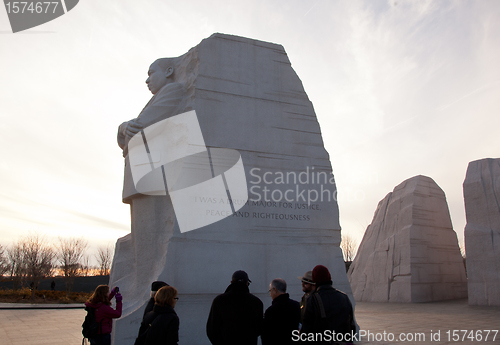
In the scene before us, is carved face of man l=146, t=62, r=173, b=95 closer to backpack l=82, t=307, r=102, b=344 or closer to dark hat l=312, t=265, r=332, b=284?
backpack l=82, t=307, r=102, b=344

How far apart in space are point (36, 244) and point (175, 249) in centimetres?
2370

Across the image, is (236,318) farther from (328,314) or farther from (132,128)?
(132,128)

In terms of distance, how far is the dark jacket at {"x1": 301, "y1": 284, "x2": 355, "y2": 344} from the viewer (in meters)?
2.45

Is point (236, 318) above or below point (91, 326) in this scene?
above

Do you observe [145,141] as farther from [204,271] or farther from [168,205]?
[204,271]

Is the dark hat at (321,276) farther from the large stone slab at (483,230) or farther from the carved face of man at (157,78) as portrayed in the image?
the large stone slab at (483,230)

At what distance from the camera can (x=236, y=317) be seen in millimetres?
2766

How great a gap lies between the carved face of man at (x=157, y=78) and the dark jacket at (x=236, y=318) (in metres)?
4.57

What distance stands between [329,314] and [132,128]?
420cm

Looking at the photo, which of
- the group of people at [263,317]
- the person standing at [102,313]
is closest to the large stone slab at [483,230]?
the group of people at [263,317]

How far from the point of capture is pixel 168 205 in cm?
535

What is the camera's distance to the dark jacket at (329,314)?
96.3 inches

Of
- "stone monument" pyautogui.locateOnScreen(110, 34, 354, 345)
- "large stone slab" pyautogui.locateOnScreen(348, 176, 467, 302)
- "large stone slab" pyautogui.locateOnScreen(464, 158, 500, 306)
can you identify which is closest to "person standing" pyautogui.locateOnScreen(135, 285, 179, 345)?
"stone monument" pyautogui.locateOnScreen(110, 34, 354, 345)

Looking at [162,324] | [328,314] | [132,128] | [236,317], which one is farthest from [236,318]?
[132,128]
